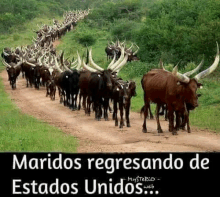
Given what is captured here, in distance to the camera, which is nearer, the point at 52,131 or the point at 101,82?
the point at 52,131

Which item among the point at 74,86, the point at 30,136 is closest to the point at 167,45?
the point at 74,86

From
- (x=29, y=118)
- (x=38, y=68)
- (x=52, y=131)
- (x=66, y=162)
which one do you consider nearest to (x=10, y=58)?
(x=38, y=68)

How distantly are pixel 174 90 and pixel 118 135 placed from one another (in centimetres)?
187

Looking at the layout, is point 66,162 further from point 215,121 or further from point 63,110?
point 63,110

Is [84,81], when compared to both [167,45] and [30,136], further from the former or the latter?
[167,45]

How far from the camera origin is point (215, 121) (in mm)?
14555

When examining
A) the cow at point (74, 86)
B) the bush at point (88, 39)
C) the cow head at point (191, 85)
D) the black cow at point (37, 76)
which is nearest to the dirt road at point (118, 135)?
the cow at point (74, 86)

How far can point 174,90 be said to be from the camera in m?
12.2

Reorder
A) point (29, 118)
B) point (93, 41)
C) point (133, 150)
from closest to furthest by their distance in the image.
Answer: point (133, 150)
point (29, 118)
point (93, 41)

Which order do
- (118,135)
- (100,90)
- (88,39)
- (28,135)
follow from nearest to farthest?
(28,135), (118,135), (100,90), (88,39)

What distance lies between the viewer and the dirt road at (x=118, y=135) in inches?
435

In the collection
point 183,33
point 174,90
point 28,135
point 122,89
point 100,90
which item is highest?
point 183,33

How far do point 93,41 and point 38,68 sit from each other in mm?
22228

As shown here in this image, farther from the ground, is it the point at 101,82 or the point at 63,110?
the point at 101,82
